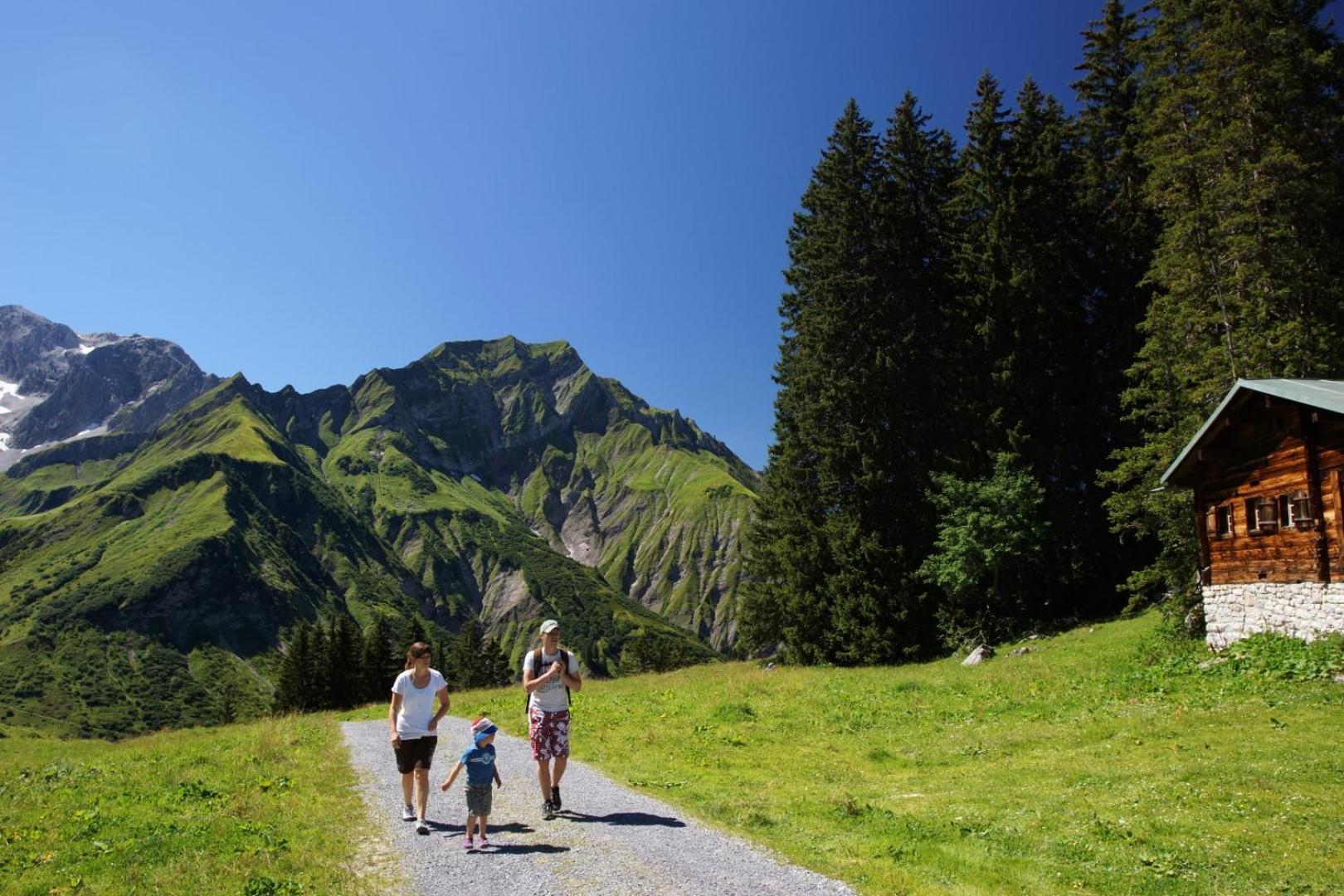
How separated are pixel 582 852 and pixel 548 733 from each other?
2037 mm

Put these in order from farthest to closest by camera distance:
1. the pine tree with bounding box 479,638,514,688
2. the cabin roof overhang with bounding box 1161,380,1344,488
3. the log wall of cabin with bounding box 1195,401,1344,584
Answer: the pine tree with bounding box 479,638,514,688
the log wall of cabin with bounding box 1195,401,1344,584
the cabin roof overhang with bounding box 1161,380,1344,488

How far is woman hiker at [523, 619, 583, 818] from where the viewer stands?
10109mm

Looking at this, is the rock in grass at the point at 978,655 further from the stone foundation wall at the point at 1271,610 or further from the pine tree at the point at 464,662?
the pine tree at the point at 464,662

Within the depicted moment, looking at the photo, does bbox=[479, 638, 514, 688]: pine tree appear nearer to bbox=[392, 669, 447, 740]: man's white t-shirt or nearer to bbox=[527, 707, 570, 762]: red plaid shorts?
bbox=[392, 669, 447, 740]: man's white t-shirt

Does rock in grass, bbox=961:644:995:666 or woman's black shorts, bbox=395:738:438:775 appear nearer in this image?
woman's black shorts, bbox=395:738:438:775

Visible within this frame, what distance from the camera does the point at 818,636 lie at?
32625 millimetres

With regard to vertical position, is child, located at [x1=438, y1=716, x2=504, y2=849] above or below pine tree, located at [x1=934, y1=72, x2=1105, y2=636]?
below

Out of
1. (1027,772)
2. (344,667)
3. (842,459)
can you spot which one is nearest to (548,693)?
(1027,772)

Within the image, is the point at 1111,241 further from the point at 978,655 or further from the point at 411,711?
the point at 411,711

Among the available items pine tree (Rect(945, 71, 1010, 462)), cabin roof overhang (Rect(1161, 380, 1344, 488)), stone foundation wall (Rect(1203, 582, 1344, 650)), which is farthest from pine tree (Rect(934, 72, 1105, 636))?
stone foundation wall (Rect(1203, 582, 1344, 650))

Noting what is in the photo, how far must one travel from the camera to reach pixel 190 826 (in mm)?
9703

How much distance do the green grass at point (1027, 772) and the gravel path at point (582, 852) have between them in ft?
1.79

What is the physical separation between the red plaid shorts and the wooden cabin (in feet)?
57.4

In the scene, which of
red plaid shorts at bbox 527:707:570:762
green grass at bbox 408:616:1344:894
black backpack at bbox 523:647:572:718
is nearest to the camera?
green grass at bbox 408:616:1344:894
